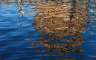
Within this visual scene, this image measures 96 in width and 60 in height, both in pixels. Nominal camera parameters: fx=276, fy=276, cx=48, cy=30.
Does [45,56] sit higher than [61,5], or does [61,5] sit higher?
[61,5]

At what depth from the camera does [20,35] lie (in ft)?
62.3

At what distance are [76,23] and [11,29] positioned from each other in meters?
5.48

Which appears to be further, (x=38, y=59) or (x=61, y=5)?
(x=61, y=5)

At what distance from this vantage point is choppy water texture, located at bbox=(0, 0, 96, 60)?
15680mm

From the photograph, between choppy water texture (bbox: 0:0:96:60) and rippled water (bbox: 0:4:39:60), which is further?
rippled water (bbox: 0:4:39:60)

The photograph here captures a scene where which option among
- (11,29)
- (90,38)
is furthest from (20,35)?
(90,38)

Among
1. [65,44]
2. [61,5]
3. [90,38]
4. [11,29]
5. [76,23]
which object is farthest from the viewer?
[61,5]

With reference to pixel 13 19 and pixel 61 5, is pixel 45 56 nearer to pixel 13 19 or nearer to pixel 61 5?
pixel 13 19

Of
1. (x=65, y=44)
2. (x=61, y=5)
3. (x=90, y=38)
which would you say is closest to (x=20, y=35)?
(x=65, y=44)

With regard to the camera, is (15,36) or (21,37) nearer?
(21,37)

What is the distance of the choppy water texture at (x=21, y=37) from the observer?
15.7 meters

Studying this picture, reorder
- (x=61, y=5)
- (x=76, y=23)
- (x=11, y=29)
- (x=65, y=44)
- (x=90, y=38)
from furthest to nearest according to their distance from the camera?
(x=61, y=5) < (x=76, y=23) < (x=11, y=29) < (x=90, y=38) < (x=65, y=44)

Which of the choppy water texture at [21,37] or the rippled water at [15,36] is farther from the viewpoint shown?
the rippled water at [15,36]

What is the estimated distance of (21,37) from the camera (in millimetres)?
18578
